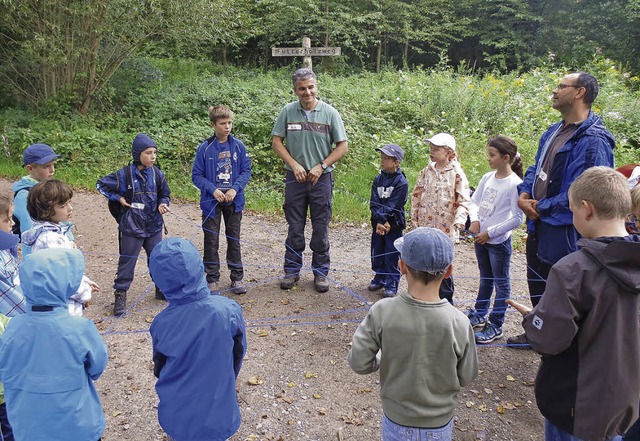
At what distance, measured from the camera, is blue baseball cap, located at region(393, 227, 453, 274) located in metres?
2.12

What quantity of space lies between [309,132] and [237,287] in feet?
6.36

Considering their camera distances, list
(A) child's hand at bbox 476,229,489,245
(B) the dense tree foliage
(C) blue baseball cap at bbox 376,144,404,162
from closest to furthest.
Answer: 1. (A) child's hand at bbox 476,229,489,245
2. (C) blue baseball cap at bbox 376,144,404,162
3. (B) the dense tree foliage

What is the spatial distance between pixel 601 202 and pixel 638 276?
384 millimetres

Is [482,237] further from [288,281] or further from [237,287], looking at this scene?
[237,287]

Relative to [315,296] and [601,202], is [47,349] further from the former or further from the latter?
[315,296]

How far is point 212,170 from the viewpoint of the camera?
523cm

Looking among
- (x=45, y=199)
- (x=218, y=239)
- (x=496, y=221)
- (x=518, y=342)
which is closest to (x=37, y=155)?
(x=45, y=199)

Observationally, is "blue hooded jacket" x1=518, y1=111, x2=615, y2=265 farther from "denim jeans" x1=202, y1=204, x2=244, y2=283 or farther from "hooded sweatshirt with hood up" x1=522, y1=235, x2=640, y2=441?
"denim jeans" x1=202, y1=204, x2=244, y2=283

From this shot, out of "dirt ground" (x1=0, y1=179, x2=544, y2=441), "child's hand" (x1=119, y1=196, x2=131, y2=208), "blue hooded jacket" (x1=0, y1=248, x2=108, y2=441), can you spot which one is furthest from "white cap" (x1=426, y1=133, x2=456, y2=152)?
"blue hooded jacket" (x1=0, y1=248, x2=108, y2=441)

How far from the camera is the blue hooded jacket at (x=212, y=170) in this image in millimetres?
5211

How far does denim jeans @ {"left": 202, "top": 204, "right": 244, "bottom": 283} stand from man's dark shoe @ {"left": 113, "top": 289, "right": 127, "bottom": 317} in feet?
3.04

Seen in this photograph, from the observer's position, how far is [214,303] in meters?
2.46

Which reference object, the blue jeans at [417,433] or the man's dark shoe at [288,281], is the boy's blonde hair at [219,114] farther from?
the blue jeans at [417,433]

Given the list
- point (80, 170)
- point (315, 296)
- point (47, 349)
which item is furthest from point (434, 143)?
point (80, 170)
